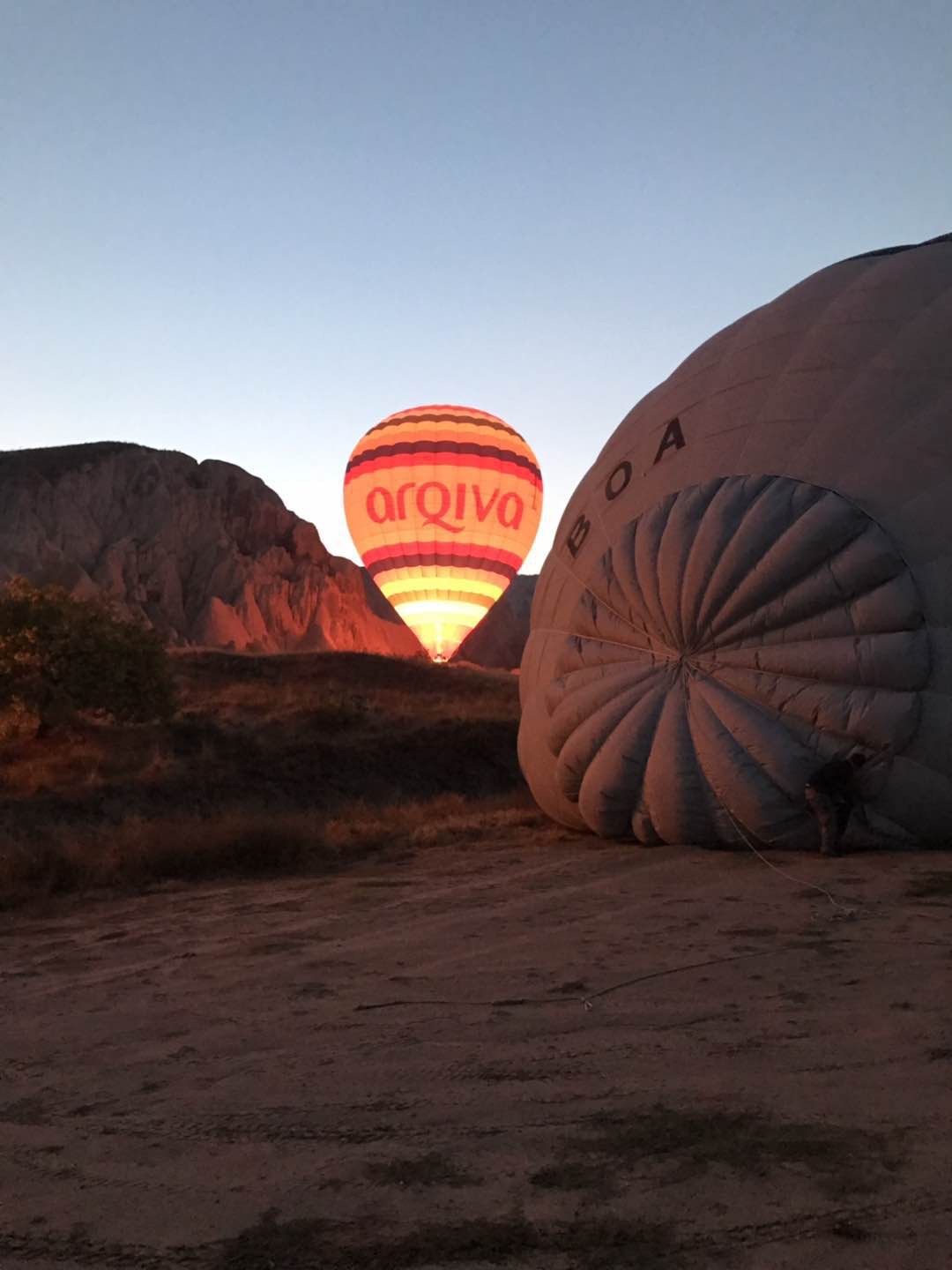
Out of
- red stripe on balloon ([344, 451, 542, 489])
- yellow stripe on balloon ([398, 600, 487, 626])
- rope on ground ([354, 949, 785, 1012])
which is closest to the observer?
rope on ground ([354, 949, 785, 1012])

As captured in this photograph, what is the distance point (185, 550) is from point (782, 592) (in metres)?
44.0

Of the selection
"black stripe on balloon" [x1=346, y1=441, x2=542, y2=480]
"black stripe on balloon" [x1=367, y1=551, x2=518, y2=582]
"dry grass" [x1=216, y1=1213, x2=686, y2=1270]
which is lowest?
"dry grass" [x1=216, y1=1213, x2=686, y2=1270]

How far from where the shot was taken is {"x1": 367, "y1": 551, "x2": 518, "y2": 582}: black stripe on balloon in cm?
2411

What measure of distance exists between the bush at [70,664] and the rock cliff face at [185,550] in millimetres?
25409

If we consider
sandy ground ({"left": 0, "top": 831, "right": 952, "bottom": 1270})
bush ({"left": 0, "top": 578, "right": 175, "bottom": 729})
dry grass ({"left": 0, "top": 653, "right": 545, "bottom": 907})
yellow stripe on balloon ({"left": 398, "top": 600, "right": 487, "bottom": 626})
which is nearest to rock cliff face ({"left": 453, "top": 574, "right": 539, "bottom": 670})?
yellow stripe on balloon ({"left": 398, "top": 600, "right": 487, "bottom": 626})

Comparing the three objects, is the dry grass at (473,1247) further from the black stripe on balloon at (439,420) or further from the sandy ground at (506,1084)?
the black stripe on balloon at (439,420)

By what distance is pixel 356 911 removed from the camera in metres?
5.32

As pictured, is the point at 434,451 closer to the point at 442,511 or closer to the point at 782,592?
the point at 442,511

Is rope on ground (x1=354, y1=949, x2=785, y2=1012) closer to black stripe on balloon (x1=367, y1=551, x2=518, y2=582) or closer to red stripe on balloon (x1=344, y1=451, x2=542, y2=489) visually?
red stripe on balloon (x1=344, y1=451, x2=542, y2=489)

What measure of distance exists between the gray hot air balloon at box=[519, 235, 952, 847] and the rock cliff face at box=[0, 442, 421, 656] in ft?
120

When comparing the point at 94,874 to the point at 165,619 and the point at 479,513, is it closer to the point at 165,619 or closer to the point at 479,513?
the point at 479,513

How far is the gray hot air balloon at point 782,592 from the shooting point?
212 inches

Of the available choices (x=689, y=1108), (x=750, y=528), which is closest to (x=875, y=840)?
(x=750, y=528)

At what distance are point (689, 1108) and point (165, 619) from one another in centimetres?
4305
